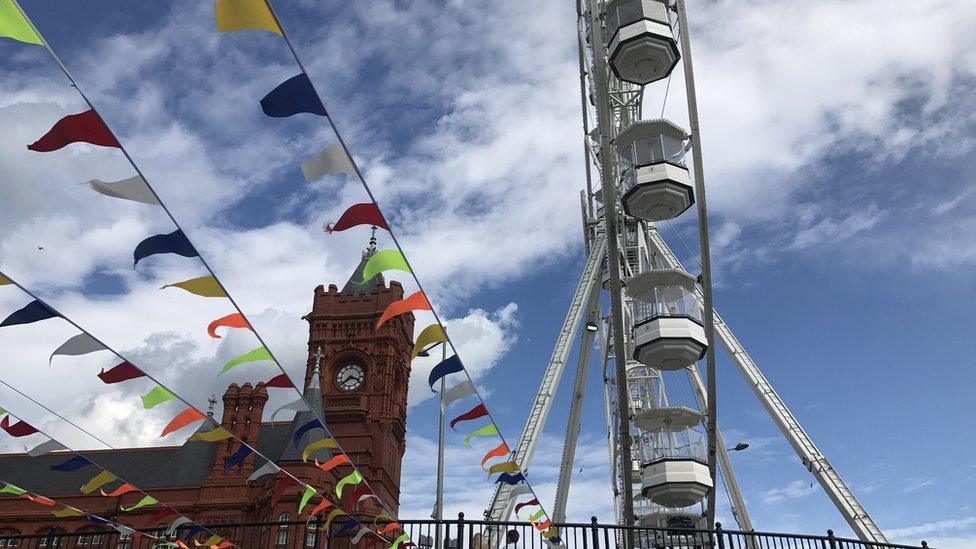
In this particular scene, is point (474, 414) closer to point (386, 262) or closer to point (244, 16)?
point (386, 262)

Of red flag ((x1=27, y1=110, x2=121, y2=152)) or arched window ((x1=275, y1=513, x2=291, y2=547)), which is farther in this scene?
arched window ((x1=275, y1=513, x2=291, y2=547))

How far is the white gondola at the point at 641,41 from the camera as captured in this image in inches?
823

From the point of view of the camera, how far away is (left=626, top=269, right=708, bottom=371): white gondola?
23.0 m

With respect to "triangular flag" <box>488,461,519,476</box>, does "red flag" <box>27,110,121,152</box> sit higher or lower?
higher

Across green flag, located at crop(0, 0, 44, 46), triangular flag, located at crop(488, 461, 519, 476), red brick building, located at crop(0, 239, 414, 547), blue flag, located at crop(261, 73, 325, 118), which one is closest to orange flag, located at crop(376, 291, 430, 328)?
blue flag, located at crop(261, 73, 325, 118)

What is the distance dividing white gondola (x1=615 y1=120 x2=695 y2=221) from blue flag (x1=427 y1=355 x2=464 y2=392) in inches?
473

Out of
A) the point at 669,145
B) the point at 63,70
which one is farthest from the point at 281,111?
the point at 669,145

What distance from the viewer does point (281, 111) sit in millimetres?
6605

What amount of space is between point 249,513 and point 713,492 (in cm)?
3141

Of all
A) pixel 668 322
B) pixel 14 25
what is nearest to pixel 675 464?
pixel 668 322

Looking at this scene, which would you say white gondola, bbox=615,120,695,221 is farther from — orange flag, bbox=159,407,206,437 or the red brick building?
the red brick building

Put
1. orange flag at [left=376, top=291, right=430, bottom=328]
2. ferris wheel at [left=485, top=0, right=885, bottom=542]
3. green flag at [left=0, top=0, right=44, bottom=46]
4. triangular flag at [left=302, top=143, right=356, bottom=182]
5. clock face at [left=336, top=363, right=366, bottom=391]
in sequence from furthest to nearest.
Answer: clock face at [left=336, top=363, right=366, bottom=391] → ferris wheel at [left=485, top=0, right=885, bottom=542] → orange flag at [left=376, top=291, right=430, bottom=328] → triangular flag at [left=302, top=143, right=356, bottom=182] → green flag at [left=0, top=0, right=44, bottom=46]

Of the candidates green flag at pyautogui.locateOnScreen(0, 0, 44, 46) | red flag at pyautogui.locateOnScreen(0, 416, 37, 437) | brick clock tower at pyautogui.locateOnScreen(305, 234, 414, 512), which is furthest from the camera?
brick clock tower at pyautogui.locateOnScreen(305, 234, 414, 512)

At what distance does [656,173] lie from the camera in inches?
861
